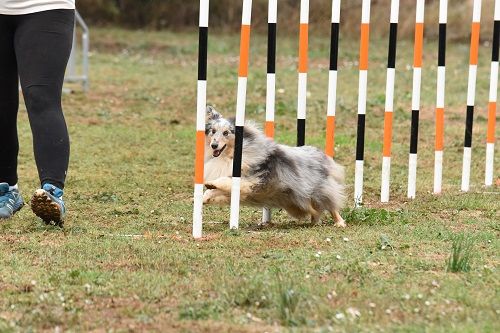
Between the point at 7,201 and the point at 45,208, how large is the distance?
30.2 inches

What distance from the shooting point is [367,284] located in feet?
17.0

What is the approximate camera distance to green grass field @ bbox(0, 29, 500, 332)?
4.59m

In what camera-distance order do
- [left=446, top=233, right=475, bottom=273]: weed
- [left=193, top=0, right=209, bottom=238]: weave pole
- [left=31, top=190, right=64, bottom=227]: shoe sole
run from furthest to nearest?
1. [left=193, top=0, right=209, bottom=238]: weave pole
2. [left=31, top=190, right=64, bottom=227]: shoe sole
3. [left=446, top=233, right=475, bottom=273]: weed

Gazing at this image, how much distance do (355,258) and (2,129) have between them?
2.61m

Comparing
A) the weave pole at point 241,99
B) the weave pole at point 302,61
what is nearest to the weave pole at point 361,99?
the weave pole at point 302,61

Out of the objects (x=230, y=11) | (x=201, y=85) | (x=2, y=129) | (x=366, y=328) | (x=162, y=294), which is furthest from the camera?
(x=230, y=11)

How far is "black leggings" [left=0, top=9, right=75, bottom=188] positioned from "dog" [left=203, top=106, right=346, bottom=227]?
1027 millimetres

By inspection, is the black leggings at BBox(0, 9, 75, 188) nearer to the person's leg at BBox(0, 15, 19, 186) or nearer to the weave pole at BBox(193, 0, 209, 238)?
the person's leg at BBox(0, 15, 19, 186)

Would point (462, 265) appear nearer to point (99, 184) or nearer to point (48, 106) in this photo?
point (48, 106)

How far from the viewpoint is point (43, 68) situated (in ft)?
21.4

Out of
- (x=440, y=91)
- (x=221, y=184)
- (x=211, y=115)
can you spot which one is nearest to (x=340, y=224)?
(x=221, y=184)

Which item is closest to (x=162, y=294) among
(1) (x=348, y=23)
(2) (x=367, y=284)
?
(2) (x=367, y=284)

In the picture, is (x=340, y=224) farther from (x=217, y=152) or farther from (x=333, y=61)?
(x=333, y=61)

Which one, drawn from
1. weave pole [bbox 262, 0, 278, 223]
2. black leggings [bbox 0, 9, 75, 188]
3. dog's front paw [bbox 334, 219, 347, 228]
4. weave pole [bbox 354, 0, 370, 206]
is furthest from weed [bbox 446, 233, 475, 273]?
black leggings [bbox 0, 9, 75, 188]
